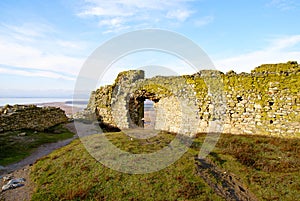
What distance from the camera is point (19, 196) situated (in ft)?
30.3

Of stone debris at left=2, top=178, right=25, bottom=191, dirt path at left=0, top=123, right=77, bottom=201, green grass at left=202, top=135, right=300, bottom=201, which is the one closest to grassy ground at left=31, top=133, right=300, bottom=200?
green grass at left=202, top=135, right=300, bottom=201

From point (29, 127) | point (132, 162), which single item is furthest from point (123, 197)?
point (29, 127)

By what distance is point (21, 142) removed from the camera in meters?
17.7

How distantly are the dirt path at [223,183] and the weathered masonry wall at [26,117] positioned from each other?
18.5 meters

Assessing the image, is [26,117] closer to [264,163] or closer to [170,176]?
[170,176]

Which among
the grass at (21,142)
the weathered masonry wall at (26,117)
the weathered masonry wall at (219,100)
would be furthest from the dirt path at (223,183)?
the weathered masonry wall at (26,117)

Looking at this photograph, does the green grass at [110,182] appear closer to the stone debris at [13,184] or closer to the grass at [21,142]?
the stone debris at [13,184]

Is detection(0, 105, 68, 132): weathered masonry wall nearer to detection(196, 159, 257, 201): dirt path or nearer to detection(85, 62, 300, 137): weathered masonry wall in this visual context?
detection(85, 62, 300, 137): weathered masonry wall

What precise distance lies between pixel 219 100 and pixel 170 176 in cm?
1001

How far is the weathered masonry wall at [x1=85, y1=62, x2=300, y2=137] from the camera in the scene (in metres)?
15.3

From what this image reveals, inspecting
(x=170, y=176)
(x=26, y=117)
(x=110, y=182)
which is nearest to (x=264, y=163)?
(x=170, y=176)

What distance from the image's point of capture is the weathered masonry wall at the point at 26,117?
20.6 metres

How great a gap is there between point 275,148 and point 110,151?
9901 mm

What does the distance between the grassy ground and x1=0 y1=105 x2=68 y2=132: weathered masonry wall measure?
10554 millimetres
